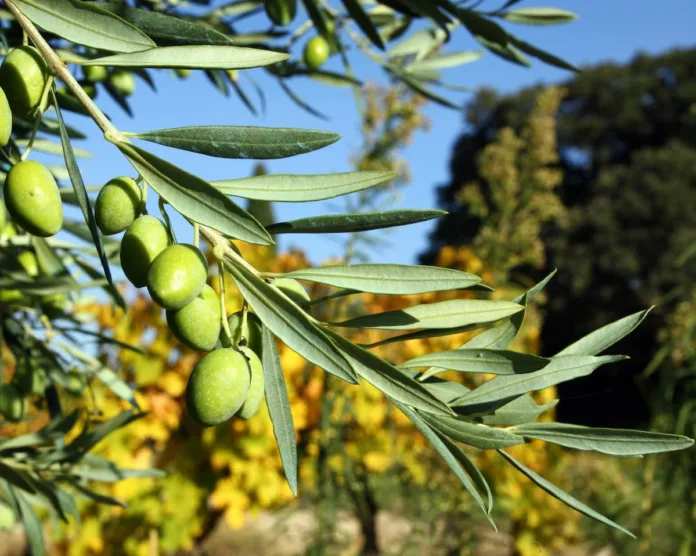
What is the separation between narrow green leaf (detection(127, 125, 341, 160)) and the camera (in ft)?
1.38

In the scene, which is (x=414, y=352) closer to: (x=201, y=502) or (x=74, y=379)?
(x=201, y=502)

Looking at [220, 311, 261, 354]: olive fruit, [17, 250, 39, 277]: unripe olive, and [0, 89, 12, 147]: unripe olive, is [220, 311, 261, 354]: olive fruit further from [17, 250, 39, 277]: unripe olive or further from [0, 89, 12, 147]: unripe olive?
[17, 250, 39, 277]: unripe olive

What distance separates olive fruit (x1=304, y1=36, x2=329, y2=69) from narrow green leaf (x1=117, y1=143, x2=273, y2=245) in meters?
0.65

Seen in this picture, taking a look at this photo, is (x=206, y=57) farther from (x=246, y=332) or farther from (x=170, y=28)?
(x=246, y=332)

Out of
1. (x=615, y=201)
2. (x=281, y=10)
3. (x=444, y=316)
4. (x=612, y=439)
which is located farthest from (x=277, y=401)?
(x=615, y=201)

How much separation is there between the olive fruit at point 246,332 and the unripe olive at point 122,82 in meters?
0.58

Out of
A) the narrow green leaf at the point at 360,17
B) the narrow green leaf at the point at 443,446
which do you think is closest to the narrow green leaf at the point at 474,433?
the narrow green leaf at the point at 443,446

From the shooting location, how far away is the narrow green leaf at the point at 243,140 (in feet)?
1.38

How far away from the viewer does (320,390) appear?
326 cm

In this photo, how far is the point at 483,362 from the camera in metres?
0.49

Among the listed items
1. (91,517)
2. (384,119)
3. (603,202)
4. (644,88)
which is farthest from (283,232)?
(644,88)

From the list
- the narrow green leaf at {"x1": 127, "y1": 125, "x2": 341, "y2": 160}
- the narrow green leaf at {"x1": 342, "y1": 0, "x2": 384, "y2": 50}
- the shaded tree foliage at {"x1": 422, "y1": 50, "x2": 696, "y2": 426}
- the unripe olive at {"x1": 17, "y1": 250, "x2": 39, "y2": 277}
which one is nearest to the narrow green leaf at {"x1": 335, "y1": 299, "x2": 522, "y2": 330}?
the narrow green leaf at {"x1": 127, "y1": 125, "x2": 341, "y2": 160}

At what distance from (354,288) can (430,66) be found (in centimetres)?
79

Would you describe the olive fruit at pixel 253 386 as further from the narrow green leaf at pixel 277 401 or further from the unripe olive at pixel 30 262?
the unripe olive at pixel 30 262
